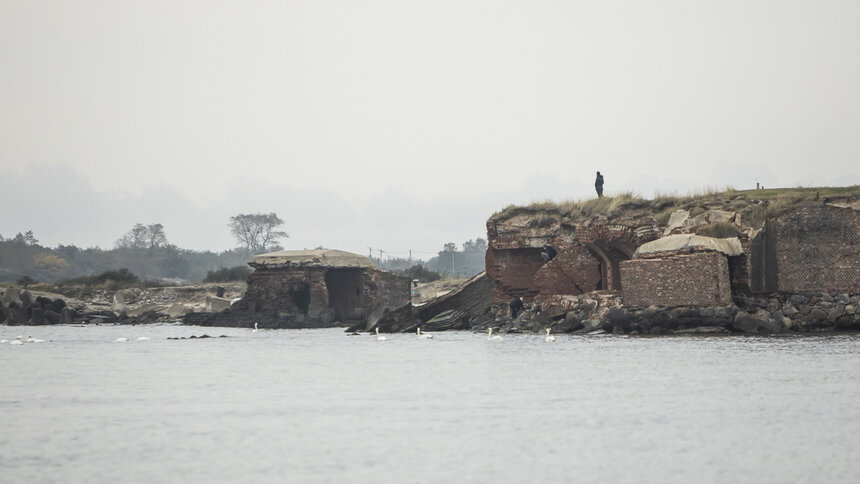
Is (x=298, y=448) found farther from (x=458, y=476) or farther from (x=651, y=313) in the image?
(x=651, y=313)

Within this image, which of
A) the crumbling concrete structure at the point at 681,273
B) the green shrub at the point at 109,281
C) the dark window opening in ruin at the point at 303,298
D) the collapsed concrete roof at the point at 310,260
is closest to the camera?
the crumbling concrete structure at the point at 681,273

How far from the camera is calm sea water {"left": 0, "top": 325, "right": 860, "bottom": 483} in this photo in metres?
7.27

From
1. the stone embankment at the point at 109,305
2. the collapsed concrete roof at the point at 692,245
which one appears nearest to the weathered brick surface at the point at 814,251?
the collapsed concrete roof at the point at 692,245

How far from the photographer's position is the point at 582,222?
96.0 ft

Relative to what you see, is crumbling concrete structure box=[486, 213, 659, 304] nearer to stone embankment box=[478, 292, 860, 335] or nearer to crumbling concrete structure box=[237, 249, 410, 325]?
stone embankment box=[478, 292, 860, 335]

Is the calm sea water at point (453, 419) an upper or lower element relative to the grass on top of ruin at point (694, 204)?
lower

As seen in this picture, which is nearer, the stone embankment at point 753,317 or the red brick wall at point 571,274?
the stone embankment at point 753,317

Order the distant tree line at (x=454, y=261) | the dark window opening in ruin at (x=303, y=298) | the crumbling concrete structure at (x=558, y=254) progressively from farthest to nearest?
the distant tree line at (x=454, y=261)
the dark window opening in ruin at (x=303, y=298)
the crumbling concrete structure at (x=558, y=254)

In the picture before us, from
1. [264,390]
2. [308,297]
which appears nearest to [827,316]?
[264,390]

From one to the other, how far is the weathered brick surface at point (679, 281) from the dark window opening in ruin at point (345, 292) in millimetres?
19853

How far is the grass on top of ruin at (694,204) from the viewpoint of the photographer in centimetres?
2512

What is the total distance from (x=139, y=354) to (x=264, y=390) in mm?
9268

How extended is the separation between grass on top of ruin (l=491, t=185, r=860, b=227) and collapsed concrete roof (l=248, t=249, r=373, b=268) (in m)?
11.1

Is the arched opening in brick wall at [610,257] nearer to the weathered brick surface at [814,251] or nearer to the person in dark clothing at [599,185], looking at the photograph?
the person in dark clothing at [599,185]
